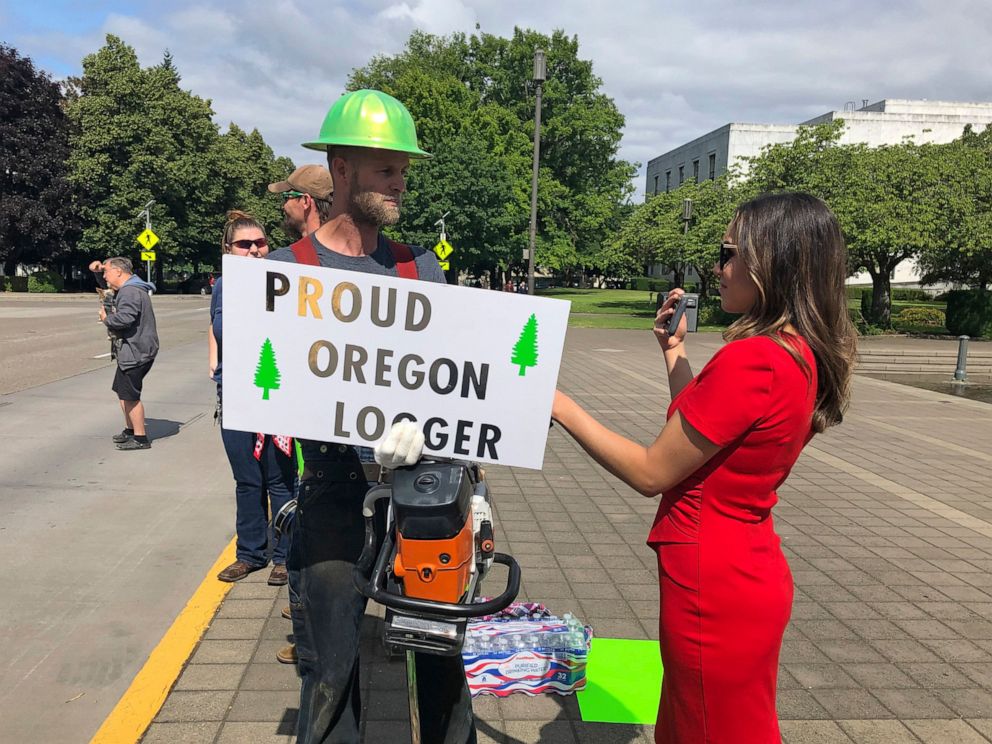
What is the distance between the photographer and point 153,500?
5785 mm

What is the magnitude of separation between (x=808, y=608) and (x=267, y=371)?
3.52m

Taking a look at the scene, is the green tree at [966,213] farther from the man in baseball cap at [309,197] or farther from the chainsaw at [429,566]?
the chainsaw at [429,566]

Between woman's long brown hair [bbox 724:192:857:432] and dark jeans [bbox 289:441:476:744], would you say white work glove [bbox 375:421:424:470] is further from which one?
woman's long brown hair [bbox 724:192:857:432]

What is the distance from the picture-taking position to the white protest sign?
6.59 ft

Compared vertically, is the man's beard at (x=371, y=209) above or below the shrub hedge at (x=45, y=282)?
above

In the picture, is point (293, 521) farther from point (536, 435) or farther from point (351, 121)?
point (351, 121)

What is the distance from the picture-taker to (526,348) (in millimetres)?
2014

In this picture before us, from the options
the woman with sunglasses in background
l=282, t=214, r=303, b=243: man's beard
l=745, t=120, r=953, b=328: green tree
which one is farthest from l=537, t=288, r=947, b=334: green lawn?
l=282, t=214, r=303, b=243: man's beard

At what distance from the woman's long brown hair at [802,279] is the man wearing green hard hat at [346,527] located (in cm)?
107

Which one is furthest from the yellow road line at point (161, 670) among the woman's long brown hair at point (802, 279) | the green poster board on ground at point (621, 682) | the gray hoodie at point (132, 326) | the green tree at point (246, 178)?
the green tree at point (246, 178)

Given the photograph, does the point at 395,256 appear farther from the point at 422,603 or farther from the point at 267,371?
the point at 422,603

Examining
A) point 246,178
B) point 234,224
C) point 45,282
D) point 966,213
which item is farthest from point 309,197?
point 246,178

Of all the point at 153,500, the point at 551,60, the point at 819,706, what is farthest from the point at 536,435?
the point at 551,60

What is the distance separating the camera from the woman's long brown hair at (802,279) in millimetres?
1850
